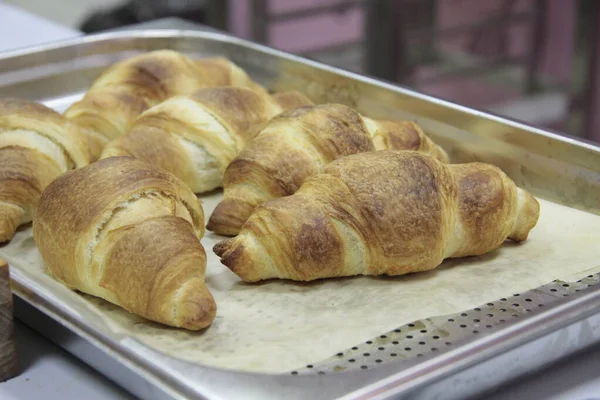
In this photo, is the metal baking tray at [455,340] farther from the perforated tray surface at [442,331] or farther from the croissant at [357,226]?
the croissant at [357,226]

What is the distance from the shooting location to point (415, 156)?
1.09 m

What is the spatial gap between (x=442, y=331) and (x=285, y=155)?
35 centimetres

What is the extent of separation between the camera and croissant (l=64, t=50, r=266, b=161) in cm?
142

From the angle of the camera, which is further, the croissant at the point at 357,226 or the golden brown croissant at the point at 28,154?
the golden brown croissant at the point at 28,154

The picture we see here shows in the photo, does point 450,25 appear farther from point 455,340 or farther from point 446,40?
point 455,340

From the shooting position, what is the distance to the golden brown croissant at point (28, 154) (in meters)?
1.19

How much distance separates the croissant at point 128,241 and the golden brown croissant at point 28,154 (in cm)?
14

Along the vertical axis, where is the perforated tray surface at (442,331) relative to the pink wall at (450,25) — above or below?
above

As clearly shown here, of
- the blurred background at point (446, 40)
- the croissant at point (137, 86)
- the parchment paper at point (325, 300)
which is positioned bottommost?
the blurred background at point (446, 40)

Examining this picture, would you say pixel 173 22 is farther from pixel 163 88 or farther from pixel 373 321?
pixel 373 321

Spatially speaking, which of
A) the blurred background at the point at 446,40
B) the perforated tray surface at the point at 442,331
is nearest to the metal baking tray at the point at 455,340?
the perforated tray surface at the point at 442,331

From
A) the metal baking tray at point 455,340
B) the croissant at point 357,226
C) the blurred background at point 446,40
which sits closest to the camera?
the metal baking tray at point 455,340

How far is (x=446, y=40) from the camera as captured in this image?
10.8ft

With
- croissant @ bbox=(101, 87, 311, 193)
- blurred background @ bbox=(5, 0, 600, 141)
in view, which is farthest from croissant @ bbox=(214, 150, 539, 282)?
blurred background @ bbox=(5, 0, 600, 141)
